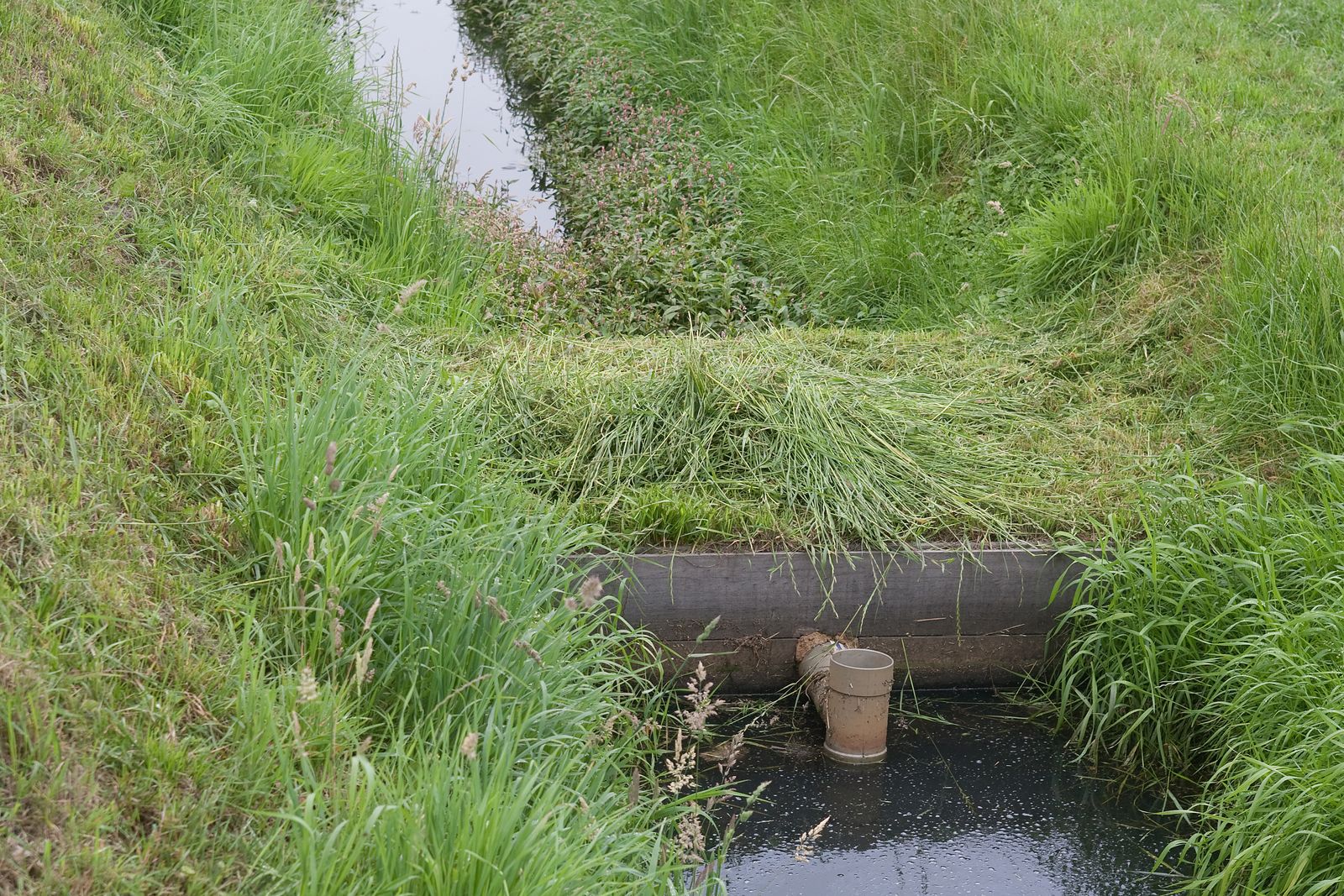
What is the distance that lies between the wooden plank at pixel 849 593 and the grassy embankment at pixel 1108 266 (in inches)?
9.5

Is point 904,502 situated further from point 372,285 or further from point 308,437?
point 372,285

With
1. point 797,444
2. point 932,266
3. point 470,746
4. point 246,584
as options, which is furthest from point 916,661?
point 932,266

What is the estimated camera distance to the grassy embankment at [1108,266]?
3.53 metres

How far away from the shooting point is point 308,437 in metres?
3.13

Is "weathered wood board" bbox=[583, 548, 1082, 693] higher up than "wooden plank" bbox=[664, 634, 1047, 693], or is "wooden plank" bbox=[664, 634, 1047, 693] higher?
"weathered wood board" bbox=[583, 548, 1082, 693]

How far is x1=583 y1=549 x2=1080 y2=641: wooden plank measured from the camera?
395 centimetres

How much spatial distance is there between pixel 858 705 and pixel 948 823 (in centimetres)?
45

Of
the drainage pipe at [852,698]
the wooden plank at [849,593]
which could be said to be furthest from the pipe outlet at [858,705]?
the wooden plank at [849,593]

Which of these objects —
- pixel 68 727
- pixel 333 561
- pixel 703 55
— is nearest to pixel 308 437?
pixel 333 561

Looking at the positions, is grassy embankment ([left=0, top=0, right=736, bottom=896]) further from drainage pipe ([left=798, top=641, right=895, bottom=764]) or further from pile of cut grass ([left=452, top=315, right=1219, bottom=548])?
drainage pipe ([left=798, top=641, right=895, bottom=764])

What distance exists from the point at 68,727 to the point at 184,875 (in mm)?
386

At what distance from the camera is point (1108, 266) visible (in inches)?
232

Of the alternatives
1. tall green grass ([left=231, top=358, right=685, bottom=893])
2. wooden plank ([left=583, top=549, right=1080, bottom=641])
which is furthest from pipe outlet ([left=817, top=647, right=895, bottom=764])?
tall green grass ([left=231, top=358, right=685, bottom=893])

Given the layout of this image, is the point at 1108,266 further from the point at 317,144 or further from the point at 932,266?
the point at 317,144
